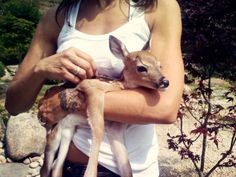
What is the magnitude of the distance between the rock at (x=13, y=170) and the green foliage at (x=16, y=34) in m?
4.65

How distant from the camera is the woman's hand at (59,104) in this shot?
2.20 m

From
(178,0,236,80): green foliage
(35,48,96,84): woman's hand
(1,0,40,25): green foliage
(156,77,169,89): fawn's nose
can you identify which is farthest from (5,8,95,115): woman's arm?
(1,0,40,25): green foliage

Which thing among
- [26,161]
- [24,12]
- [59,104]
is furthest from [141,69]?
[24,12]

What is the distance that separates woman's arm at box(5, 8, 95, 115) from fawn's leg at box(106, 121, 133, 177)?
0.27m

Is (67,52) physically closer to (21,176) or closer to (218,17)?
(218,17)

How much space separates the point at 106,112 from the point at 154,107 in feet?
0.67

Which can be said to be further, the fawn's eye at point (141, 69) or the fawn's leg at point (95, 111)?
the fawn's eye at point (141, 69)

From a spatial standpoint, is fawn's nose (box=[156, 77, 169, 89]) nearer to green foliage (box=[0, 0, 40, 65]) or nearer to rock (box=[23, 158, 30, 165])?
rock (box=[23, 158, 30, 165])

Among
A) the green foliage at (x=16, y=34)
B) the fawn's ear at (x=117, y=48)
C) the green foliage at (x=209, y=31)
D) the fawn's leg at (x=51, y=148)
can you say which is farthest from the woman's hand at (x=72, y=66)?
the green foliage at (x=16, y=34)

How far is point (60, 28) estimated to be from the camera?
257 centimetres

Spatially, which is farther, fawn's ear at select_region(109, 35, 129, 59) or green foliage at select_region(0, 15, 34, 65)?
green foliage at select_region(0, 15, 34, 65)

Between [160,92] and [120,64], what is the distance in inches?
9.8

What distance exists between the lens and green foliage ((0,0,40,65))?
35.4 ft

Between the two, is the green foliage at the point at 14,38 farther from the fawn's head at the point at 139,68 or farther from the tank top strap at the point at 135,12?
the fawn's head at the point at 139,68
